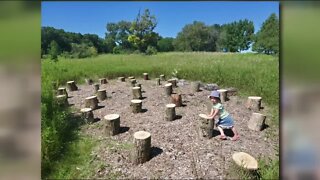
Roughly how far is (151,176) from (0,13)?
7.59 feet

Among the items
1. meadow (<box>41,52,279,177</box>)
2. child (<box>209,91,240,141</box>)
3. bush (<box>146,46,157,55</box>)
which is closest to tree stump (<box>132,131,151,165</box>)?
meadow (<box>41,52,279,177</box>)

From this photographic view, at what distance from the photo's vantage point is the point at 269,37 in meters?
3.28

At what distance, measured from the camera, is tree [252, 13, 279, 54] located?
318 centimetres

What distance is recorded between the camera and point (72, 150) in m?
3.42

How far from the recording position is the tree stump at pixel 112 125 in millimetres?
3629

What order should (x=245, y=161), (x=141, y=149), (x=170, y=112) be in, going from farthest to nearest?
(x=170, y=112) → (x=141, y=149) → (x=245, y=161)

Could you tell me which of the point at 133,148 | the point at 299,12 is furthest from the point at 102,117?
the point at 299,12

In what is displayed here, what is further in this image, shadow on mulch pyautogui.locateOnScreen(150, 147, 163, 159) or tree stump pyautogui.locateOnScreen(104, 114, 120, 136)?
tree stump pyautogui.locateOnScreen(104, 114, 120, 136)

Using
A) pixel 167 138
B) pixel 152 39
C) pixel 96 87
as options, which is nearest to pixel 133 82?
pixel 96 87

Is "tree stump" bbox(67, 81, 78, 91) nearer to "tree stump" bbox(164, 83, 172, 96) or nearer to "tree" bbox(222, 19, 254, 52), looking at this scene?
Result: "tree stump" bbox(164, 83, 172, 96)

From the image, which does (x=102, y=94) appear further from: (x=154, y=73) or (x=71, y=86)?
(x=154, y=73)

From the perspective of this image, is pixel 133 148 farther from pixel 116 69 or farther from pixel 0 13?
pixel 0 13

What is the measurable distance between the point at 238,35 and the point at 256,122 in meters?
1.10

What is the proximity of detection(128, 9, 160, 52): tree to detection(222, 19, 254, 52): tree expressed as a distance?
2.68 ft
